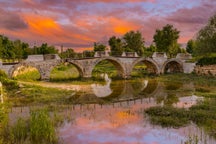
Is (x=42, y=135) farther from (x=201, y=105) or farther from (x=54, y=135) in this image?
(x=201, y=105)

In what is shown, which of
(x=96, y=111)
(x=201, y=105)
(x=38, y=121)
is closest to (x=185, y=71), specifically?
(x=201, y=105)

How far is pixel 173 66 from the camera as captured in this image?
194 ft

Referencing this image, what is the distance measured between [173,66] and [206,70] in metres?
11.9

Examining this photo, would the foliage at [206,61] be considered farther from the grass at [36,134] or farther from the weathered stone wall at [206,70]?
the grass at [36,134]

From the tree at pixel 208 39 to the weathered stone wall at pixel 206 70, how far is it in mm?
3550

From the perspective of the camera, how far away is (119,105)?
929 inches

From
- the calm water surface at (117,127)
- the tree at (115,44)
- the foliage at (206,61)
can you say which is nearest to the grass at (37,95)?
the calm water surface at (117,127)

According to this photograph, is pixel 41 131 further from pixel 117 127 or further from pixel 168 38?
pixel 168 38

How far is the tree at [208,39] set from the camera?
162 ft

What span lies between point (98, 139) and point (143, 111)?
7.02 metres

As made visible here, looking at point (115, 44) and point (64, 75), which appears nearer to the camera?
point (64, 75)

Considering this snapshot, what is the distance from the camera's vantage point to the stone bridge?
3881cm

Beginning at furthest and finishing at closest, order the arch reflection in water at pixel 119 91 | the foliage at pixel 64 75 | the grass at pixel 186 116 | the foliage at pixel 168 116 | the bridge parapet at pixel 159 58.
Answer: the bridge parapet at pixel 159 58, the foliage at pixel 64 75, the arch reflection in water at pixel 119 91, the foliage at pixel 168 116, the grass at pixel 186 116

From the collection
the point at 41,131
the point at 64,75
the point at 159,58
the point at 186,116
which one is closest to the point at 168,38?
the point at 159,58
